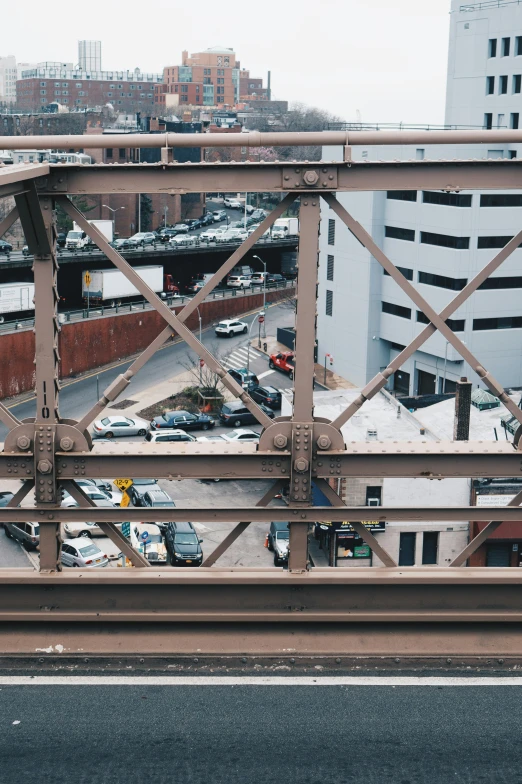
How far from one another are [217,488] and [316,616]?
987 inches

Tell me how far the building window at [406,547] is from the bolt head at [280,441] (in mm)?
18176

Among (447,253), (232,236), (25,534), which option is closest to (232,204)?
(232,236)

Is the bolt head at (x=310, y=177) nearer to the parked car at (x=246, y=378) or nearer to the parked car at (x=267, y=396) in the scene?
the parked car at (x=267, y=396)

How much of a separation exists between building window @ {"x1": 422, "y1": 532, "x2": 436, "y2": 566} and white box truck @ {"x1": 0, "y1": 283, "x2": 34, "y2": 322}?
25.1 meters

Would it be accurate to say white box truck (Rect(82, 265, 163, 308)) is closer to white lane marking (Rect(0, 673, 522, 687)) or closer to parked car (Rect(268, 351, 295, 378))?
parked car (Rect(268, 351, 295, 378))

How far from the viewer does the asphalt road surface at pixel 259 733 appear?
4215 mm

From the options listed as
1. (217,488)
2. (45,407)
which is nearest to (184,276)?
(217,488)

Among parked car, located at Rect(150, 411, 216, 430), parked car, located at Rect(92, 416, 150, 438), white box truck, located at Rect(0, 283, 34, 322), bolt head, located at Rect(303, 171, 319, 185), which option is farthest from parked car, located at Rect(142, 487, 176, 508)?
bolt head, located at Rect(303, 171, 319, 185)

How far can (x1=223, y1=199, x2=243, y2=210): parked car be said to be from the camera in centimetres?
8838

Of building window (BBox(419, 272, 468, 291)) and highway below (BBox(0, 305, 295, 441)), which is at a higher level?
building window (BBox(419, 272, 468, 291))

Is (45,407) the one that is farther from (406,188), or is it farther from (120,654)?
(406,188)

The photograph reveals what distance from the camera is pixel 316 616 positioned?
482 cm

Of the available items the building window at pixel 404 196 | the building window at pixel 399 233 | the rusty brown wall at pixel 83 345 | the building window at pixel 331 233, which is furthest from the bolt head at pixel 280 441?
the building window at pixel 331 233

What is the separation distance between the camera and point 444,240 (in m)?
38.9
